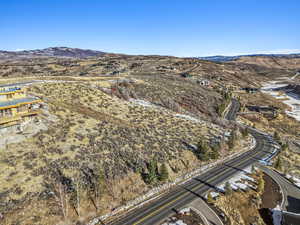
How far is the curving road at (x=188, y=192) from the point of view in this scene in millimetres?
30266

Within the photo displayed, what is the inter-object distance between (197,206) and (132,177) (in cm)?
1251

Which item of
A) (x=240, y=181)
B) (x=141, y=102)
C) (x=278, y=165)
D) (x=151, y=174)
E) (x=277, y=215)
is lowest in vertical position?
(x=277, y=215)

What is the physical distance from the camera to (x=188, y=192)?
36.5 m

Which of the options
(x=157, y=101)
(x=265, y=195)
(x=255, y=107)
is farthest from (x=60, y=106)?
(x=255, y=107)

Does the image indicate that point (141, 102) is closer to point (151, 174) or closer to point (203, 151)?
point (203, 151)

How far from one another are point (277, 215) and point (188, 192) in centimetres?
1500

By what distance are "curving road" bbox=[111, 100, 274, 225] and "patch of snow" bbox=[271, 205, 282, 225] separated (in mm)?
9855

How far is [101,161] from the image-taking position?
3747 cm

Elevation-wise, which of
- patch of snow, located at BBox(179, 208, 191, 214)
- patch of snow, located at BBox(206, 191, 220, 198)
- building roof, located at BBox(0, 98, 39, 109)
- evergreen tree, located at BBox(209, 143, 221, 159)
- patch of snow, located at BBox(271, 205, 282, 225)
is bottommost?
patch of snow, located at BBox(271, 205, 282, 225)

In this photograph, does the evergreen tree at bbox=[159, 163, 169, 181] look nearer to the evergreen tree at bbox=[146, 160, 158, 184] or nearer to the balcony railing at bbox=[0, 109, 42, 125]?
the evergreen tree at bbox=[146, 160, 158, 184]

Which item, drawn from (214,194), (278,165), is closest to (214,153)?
(214,194)

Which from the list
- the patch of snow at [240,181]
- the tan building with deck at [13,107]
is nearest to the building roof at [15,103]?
the tan building with deck at [13,107]

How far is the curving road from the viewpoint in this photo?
99.3 feet

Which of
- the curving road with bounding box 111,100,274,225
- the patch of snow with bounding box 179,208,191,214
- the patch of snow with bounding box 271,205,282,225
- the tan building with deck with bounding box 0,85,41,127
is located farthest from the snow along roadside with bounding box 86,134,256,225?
the tan building with deck with bounding box 0,85,41,127
